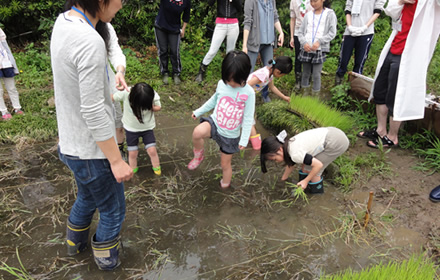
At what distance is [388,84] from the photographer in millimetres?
3781

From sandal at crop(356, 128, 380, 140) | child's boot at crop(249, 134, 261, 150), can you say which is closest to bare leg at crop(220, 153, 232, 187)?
child's boot at crop(249, 134, 261, 150)

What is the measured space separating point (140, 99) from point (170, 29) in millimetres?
2976

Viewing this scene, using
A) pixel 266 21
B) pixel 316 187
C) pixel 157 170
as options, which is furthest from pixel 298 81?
pixel 157 170

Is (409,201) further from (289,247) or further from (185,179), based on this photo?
(185,179)

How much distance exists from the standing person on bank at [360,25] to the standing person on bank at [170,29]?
2.67m

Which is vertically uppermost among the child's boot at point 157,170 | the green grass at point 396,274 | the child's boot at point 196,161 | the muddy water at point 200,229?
the green grass at point 396,274

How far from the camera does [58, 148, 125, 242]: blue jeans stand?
1.87m

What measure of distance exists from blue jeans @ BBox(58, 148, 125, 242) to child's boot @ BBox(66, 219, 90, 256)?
0.06 m

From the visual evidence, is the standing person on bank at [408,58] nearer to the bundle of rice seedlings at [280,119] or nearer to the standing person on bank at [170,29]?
the bundle of rice seedlings at [280,119]

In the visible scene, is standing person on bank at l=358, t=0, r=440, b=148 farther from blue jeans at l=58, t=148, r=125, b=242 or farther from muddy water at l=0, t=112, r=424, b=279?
blue jeans at l=58, t=148, r=125, b=242

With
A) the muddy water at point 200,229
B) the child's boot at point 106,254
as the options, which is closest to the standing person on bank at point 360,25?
the muddy water at point 200,229

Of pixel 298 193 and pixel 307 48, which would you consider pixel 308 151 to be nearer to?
pixel 298 193

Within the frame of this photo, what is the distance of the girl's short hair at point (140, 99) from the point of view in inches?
119

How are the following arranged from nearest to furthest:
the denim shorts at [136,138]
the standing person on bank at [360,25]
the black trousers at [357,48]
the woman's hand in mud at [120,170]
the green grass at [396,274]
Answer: the woman's hand in mud at [120,170] → the green grass at [396,274] → the denim shorts at [136,138] → the standing person on bank at [360,25] → the black trousers at [357,48]
